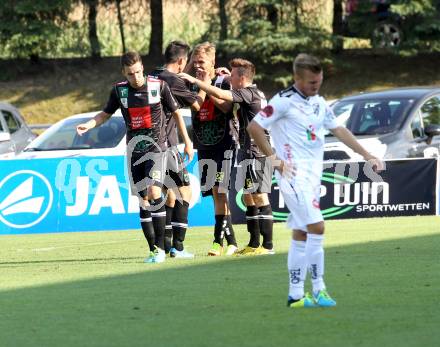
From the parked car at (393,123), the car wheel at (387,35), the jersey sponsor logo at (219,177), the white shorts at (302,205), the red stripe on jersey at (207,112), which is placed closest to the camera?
the white shorts at (302,205)

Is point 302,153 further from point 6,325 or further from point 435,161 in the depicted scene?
point 435,161

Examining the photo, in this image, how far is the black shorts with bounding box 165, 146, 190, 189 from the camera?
40.1ft

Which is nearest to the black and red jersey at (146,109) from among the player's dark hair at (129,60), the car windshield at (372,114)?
the player's dark hair at (129,60)

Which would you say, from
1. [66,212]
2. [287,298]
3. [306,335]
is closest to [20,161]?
[66,212]

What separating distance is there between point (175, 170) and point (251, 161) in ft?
2.55

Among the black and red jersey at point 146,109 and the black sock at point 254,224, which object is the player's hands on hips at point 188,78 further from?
the black sock at point 254,224

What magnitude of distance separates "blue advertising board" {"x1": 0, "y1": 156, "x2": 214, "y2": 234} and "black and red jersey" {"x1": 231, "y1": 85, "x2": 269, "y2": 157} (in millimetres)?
5583

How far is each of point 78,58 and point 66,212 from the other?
23.7m

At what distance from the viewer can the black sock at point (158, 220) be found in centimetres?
1205

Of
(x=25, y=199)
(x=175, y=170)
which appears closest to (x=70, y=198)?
(x=25, y=199)

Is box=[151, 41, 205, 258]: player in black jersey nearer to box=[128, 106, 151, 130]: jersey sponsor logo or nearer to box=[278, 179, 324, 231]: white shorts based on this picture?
box=[128, 106, 151, 130]: jersey sponsor logo

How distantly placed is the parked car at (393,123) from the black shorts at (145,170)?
22.1ft

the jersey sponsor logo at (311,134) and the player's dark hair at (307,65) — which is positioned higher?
the player's dark hair at (307,65)

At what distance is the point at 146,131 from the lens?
38.9 ft
